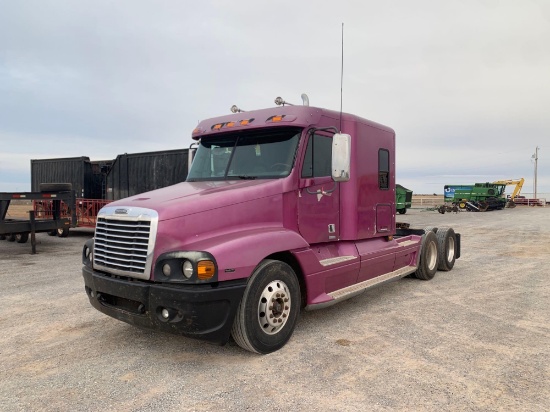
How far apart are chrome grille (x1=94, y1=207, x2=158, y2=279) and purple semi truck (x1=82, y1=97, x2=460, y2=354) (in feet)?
0.04

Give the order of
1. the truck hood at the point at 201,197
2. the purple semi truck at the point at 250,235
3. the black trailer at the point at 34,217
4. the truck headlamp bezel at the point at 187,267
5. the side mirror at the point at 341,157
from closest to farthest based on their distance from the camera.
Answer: the truck headlamp bezel at the point at 187,267, the purple semi truck at the point at 250,235, the truck hood at the point at 201,197, the side mirror at the point at 341,157, the black trailer at the point at 34,217

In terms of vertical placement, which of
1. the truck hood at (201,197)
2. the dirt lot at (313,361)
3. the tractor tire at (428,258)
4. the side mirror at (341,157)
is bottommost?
the dirt lot at (313,361)

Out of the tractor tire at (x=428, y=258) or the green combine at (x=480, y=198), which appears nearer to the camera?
the tractor tire at (x=428, y=258)

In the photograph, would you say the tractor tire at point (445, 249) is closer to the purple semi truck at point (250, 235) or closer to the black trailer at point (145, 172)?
the purple semi truck at point (250, 235)

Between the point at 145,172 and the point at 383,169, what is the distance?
971cm

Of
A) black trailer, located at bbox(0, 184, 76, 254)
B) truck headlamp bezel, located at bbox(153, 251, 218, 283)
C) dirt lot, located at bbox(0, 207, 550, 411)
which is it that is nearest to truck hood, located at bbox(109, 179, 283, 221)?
truck headlamp bezel, located at bbox(153, 251, 218, 283)

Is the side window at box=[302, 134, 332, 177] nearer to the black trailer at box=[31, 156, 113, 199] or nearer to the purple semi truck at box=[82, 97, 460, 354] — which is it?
the purple semi truck at box=[82, 97, 460, 354]

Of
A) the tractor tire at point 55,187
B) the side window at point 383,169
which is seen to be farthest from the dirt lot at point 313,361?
the tractor tire at point 55,187

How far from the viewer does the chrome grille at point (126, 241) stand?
3.69 metres

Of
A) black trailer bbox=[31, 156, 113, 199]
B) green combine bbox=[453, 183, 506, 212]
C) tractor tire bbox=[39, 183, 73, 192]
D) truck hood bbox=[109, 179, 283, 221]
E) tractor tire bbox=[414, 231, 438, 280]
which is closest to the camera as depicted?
truck hood bbox=[109, 179, 283, 221]

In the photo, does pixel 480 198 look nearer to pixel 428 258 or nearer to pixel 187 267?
pixel 428 258

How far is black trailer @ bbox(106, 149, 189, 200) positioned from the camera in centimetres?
1288

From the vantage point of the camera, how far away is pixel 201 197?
398 cm

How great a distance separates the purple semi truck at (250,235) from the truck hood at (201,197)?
13 mm
